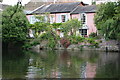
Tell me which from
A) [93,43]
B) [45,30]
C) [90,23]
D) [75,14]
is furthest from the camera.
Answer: [75,14]

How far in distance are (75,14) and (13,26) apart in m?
11.9

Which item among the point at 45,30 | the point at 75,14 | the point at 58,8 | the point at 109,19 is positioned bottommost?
the point at 45,30

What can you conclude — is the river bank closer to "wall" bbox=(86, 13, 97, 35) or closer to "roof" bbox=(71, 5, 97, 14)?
"wall" bbox=(86, 13, 97, 35)

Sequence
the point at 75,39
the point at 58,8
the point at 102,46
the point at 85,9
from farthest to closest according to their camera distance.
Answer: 1. the point at 58,8
2. the point at 85,9
3. the point at 75,39
4. the point at 102,46

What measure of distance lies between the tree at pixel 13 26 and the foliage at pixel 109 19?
36.7ft

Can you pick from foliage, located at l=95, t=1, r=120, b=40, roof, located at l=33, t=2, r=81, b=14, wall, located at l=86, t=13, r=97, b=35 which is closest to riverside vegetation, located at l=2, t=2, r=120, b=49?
foliage, located at l=95, t=1, r=120, b=40

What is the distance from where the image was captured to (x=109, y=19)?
40500 mm

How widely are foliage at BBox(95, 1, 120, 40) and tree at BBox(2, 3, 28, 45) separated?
11.2m

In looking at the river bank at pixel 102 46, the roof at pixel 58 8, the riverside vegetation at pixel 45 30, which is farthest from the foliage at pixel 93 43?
the roof at pixel 58 8

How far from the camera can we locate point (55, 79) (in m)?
16.1

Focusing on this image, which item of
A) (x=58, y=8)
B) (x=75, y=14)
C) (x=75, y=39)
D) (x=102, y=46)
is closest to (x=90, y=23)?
(x=75, y=14)

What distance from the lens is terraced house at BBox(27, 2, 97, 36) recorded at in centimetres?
5278

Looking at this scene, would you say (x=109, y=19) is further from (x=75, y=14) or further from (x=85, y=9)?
(x=75, y=14)

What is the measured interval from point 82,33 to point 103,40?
8.58m
